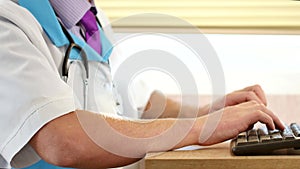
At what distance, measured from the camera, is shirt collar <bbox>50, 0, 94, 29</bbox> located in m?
1.19

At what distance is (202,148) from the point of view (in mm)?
839

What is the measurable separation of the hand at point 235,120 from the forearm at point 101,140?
0.10 ft

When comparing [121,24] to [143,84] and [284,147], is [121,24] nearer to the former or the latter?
[143,84]

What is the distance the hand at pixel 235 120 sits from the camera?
83 centimetres

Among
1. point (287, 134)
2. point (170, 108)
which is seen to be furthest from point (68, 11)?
point (287, 134)

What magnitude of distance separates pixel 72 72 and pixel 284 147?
0.53m

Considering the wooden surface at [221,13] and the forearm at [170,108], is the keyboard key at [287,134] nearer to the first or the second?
the forearm at [170,108]

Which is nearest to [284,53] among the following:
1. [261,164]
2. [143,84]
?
[143,84]

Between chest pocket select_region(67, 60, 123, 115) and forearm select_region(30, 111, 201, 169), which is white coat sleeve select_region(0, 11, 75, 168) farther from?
chest pocket select_region(67, 60, 123, 115)

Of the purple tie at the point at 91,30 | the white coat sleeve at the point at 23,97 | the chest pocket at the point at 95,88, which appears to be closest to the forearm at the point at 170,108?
the chest pocket at the point at 95,88

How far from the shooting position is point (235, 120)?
0.84 m

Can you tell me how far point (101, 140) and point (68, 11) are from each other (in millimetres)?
458

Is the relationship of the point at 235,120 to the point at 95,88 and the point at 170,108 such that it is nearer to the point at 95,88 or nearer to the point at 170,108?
the point at 95,88

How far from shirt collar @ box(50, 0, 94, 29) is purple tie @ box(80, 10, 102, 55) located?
7cm
